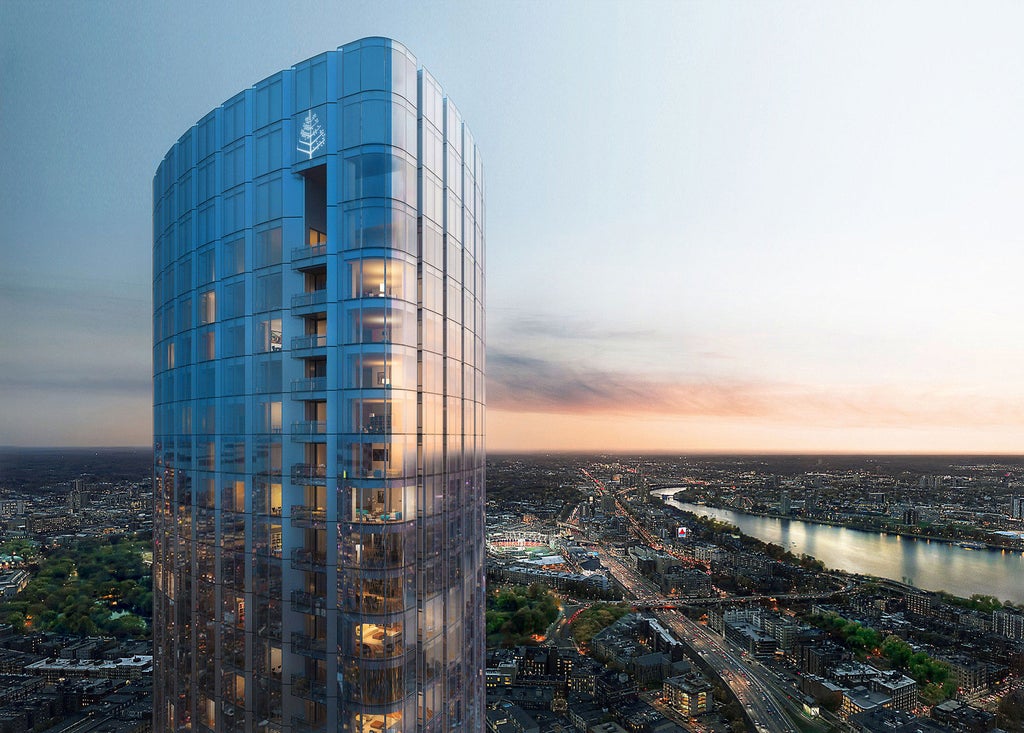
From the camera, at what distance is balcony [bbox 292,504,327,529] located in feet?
17.3

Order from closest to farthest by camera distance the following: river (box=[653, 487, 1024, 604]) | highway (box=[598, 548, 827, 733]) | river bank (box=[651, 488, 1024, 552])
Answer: highway (box=[598, 548, 827, 733]), river (box=[653, 487, 1024, 604]), river bank (box=[651, 488, 1024, 552])

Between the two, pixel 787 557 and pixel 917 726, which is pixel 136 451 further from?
pixel 787 557

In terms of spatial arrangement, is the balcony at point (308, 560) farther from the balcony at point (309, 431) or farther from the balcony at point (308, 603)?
the balcony at point (309, 431)

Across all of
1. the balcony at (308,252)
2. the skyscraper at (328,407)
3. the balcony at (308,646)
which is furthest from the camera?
the balcony at (308,252)

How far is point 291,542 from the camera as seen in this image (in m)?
5.51

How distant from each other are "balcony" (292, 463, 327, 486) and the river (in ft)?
145

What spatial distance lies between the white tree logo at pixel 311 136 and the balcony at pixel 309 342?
70.6 inches

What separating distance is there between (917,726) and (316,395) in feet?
80.4

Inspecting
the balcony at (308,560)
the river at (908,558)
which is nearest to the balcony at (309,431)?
the balcony at (308,560)

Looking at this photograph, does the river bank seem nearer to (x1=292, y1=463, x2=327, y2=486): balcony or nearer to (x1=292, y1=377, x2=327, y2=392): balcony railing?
(x1=292, y1=463, x2=327, y2=486): balcony

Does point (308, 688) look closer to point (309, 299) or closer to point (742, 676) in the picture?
point (309, 299)

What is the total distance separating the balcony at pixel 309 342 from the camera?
5.41m

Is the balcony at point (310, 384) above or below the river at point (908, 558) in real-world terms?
above

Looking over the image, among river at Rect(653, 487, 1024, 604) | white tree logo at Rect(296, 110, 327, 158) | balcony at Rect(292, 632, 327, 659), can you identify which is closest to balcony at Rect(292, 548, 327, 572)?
balcony at Rect(292, 632, 327, 659)
